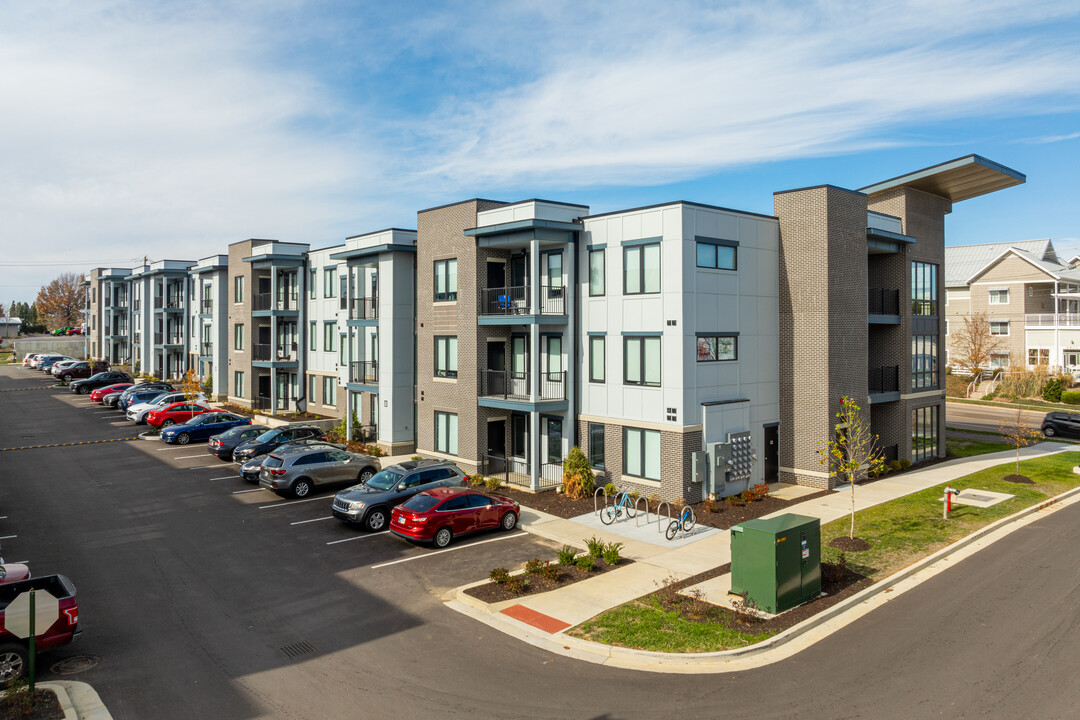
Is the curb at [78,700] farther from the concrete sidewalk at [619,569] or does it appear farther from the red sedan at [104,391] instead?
the red sedan at [104,391]

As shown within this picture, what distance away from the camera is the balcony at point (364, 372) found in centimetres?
3269

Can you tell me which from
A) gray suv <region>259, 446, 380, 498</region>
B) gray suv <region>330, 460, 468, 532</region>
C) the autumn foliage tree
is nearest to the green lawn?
gray suv <region>330, 460, 468, 532</region>

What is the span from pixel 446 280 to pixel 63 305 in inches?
5420

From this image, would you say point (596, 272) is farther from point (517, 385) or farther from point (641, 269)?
point (517, 385)

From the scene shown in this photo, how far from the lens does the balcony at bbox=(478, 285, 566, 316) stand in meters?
25.4

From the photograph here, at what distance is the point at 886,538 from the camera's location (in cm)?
1828

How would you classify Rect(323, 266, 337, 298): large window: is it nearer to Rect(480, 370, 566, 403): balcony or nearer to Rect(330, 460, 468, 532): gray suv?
Rect(480, 370, 566, 403): balcony

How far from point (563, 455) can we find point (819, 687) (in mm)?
15442

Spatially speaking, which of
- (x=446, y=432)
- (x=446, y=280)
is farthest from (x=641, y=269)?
(x=446, y=432)

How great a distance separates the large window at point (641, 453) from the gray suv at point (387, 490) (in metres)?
5.80

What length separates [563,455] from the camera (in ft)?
83.7

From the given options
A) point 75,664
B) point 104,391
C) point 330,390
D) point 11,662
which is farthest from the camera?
point 104,391

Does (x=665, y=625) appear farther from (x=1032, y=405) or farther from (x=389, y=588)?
(x=1032, y=405)

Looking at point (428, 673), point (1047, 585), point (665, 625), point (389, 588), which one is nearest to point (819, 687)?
point (665, 625)
